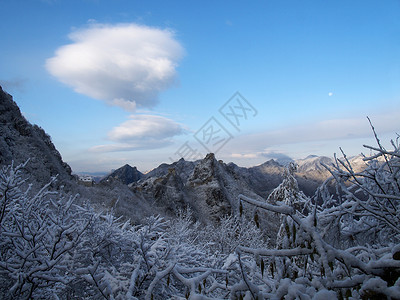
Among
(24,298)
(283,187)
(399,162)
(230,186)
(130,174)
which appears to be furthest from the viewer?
(130,174)

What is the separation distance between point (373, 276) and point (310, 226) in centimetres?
52

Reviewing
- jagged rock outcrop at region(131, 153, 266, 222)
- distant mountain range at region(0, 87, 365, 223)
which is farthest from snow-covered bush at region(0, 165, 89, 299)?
jagged rock outcrop at region(131, 153, 266, 222)

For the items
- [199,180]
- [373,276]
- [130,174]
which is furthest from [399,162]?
[130,174]

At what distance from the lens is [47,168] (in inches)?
971

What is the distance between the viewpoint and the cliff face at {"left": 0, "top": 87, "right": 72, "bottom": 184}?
2244 centimetres

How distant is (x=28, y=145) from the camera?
24484mm

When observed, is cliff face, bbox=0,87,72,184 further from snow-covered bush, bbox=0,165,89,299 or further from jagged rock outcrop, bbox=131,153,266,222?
snow-covered bush, bbox=0,165,89,299

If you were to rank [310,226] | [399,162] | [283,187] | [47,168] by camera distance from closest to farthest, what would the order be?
[310,226]
[399,162]
[283,187]
[47,168]

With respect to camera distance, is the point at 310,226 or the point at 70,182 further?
the point at 70,182

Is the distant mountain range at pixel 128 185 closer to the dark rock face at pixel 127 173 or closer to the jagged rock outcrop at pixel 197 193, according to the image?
the jagged rock outcrop at pixel 197 193

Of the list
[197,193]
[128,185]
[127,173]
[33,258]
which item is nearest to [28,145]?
[128,185]

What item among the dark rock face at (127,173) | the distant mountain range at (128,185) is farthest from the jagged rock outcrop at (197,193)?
the dark rock face at (127,173)

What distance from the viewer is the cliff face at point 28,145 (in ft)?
73.6

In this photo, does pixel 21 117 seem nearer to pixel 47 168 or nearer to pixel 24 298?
pixel 47 168
